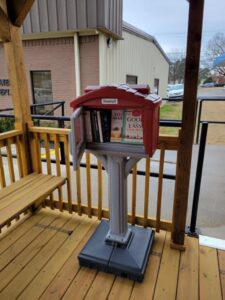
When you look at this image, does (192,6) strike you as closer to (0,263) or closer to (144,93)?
(144,93)

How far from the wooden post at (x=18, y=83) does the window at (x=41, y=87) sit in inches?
178

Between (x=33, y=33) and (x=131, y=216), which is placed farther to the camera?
(x=33, y=33)

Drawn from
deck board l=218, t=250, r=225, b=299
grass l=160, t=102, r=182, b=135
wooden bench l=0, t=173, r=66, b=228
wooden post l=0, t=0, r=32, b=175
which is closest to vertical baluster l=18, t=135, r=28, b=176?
wooden post l=0, t=0, r=32, b=175

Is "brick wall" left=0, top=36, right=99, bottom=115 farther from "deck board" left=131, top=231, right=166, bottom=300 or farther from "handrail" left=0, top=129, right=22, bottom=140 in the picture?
"deck board" left=131, top=231, right=166, bottom=300

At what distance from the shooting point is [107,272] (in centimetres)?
169

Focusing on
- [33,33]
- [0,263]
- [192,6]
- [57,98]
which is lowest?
[0,263]

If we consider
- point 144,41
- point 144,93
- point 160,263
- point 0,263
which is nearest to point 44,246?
point 0,263

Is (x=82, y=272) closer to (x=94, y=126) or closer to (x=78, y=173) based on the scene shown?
(x=78, y=173)

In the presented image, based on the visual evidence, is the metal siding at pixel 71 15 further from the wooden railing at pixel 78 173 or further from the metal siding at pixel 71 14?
the wooden railing at pixel 78 173

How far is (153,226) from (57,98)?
205 inches

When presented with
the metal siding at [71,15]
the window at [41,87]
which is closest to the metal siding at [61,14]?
the metal siding at [71,15]

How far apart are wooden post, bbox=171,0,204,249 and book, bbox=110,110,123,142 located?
445 millimetres

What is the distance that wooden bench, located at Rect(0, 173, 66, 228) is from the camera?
169 centimetres

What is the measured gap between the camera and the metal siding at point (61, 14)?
5.06m
